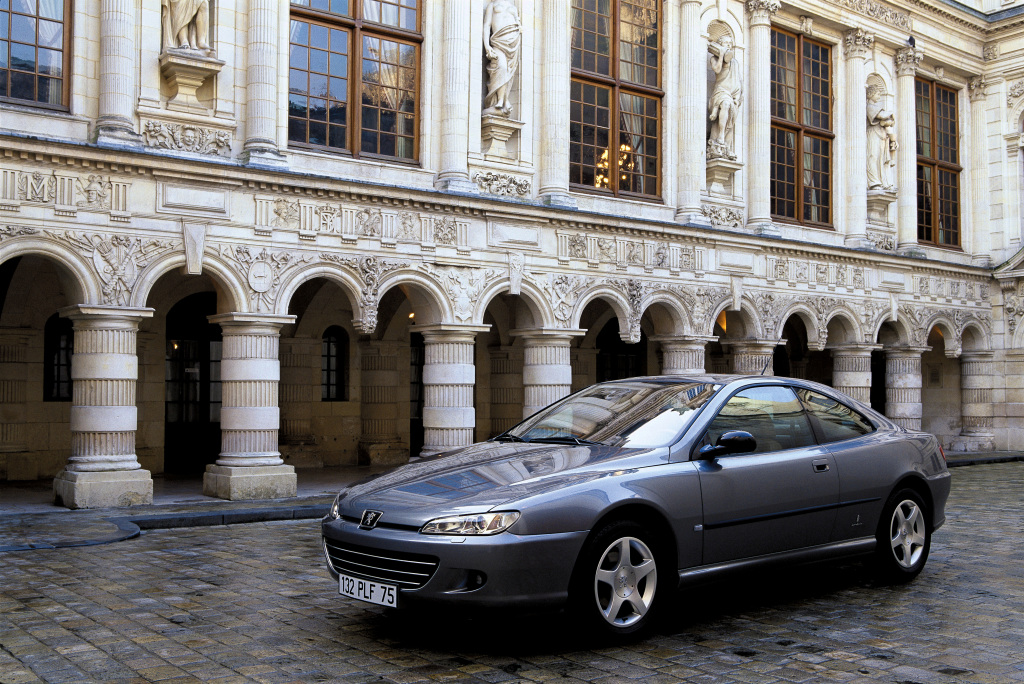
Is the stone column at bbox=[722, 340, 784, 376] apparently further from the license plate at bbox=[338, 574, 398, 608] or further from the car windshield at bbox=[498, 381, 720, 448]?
the license plate at bbox=[338, 574, 398, 608]

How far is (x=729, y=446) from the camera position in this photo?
251 inches

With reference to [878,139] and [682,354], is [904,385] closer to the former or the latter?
[878,139]

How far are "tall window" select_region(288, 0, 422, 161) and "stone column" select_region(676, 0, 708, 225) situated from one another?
6.15 meters

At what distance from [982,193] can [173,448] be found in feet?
74.7

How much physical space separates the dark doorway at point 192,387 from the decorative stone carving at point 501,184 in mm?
6215

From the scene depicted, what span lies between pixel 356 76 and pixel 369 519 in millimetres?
11984

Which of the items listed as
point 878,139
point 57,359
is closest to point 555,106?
point 57,359

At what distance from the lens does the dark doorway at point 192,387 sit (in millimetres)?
19250

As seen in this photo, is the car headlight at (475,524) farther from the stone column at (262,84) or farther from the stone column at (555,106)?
the stone column at (555,106)

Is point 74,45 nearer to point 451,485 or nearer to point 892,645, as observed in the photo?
point 451,485

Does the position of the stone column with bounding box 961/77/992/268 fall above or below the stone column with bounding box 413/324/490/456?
above

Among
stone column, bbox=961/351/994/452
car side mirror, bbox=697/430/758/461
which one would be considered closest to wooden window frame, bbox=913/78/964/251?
stone column, bbox=961/351/994/452

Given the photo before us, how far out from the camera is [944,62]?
87.5ft

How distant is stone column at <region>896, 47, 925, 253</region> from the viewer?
25328 mm
